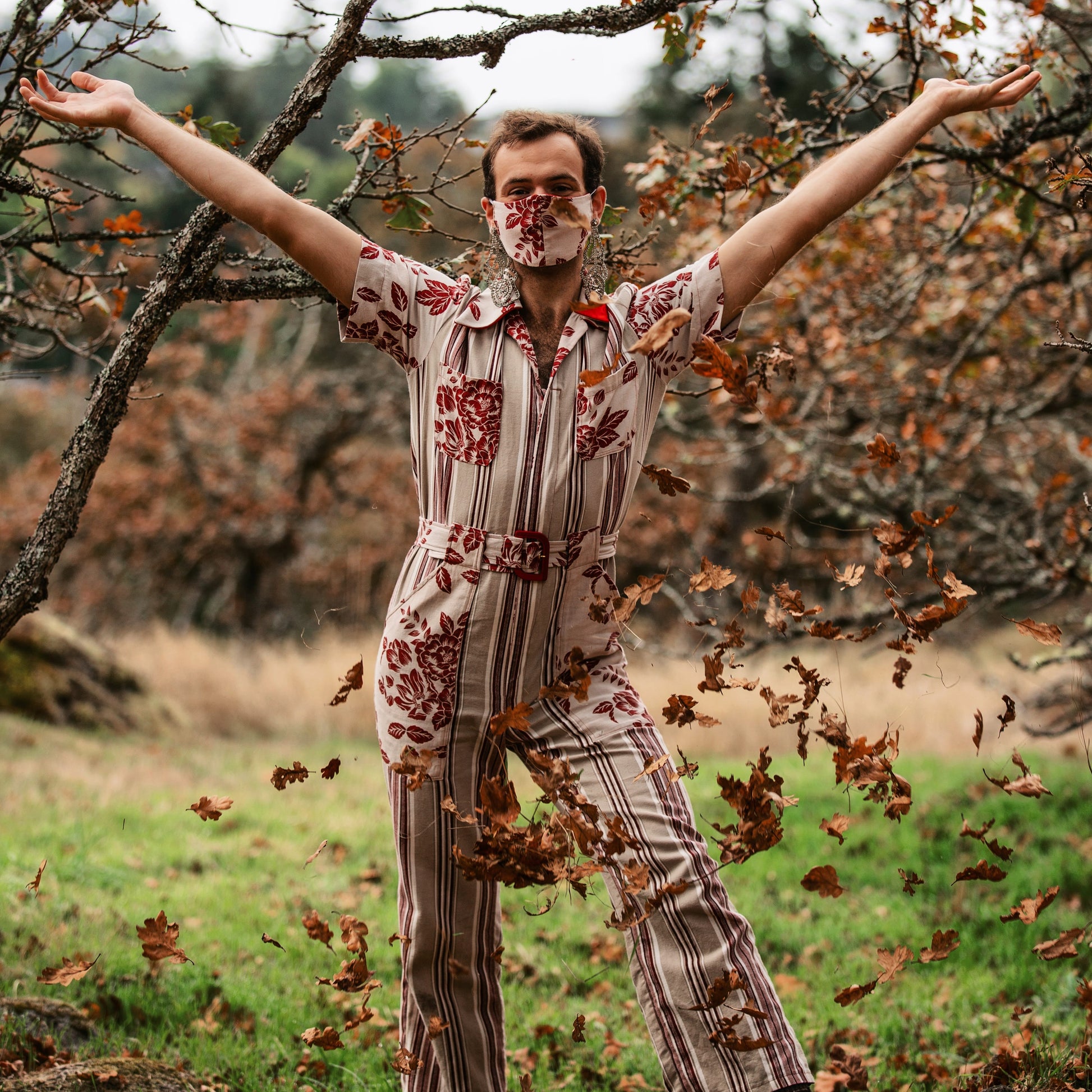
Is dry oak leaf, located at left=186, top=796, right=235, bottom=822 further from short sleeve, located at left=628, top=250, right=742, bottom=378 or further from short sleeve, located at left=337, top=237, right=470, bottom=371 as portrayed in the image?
short sleeve, located at left=628, top=250, right=742, bottom=378

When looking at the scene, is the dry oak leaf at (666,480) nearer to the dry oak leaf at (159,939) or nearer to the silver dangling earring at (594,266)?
the silver dangling earring at (594,266)

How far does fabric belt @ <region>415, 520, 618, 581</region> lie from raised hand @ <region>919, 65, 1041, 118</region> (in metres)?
1.03

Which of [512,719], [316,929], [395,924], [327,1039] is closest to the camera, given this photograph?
[512,719]

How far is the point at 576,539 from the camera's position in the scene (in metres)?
1.96

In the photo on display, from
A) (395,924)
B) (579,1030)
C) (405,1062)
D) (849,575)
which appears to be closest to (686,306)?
(849,575)

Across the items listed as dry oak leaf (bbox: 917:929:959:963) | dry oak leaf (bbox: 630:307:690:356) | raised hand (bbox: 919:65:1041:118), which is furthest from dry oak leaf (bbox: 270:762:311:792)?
raised hand (bbox: 919:65:1041:118)

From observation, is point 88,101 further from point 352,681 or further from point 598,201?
point 352,681

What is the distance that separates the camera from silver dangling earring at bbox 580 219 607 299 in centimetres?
211

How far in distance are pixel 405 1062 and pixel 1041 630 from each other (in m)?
1.50

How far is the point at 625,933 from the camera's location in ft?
6.30

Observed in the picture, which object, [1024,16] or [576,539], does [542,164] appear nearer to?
[576,539]

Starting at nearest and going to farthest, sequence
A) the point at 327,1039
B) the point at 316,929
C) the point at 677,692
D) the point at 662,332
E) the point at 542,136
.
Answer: the point at 662,332 → the point at 542,136 → the point at 327,1039 → the point at 316,929 → the point at 677,692

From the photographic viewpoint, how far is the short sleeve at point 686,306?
2.00 meters

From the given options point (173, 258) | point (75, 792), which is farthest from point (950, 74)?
point (75, 792)
